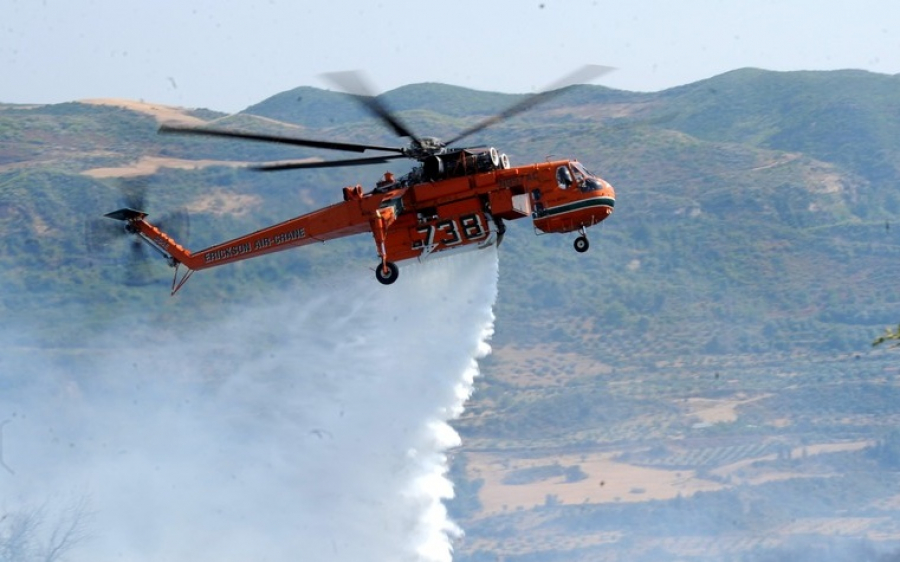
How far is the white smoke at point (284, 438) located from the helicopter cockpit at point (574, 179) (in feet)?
24.1

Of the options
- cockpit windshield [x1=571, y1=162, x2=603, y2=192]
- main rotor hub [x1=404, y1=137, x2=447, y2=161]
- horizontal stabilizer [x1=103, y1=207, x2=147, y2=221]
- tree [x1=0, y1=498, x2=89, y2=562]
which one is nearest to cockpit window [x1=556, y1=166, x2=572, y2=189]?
cockpit windshield [x1=571, y1=162, x2=603, y2=192]

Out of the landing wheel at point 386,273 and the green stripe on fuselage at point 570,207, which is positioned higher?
the green stripe on fuselage at point 570,207

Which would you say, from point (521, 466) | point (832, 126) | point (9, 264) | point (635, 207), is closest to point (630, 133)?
point (635, 207)

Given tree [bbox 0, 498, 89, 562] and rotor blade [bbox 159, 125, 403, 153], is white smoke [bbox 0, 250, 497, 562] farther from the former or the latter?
rotor blade [bbox 159, 125, 403, 153]

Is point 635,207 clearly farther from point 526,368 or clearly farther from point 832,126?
point 832,126

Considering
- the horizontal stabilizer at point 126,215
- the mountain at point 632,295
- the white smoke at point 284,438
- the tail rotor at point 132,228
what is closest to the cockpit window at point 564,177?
the white smoke at point 284,438

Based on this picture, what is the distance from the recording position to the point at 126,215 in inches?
1793

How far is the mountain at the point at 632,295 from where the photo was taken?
328ft

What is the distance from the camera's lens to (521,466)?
10981 cm

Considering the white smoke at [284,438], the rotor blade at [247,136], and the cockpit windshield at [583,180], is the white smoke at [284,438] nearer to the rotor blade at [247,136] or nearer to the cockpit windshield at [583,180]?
the cockpit windshield at [583,180]

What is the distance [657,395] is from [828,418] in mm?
12992

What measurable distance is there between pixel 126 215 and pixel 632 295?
313 feet

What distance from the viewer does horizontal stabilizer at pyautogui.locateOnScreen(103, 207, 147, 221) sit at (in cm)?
4538

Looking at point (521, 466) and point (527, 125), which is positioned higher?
point (527, 125)
